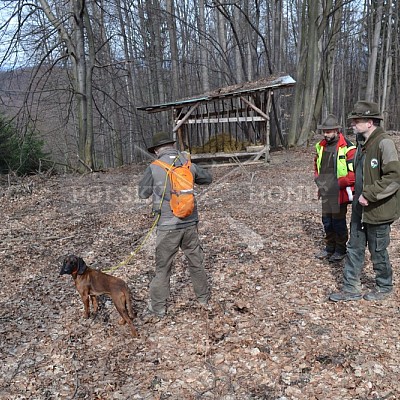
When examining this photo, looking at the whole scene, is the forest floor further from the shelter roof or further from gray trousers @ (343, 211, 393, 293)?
the shelter roof

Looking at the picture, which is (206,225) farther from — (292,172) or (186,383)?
(292,172)

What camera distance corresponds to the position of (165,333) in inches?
158

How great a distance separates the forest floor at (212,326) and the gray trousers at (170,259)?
292 mm

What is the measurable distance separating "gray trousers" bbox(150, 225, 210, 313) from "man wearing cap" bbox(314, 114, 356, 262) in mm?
2066

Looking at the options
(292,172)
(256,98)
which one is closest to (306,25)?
(256,98)

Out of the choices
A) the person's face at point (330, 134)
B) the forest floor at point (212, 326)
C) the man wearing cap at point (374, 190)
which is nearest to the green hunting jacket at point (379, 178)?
the man wearing cap at point (374, 190)

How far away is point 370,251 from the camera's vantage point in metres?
4.07

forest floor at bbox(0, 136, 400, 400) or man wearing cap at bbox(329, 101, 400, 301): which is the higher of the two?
man wearing cap at bbox(329, 101, 400, 301)

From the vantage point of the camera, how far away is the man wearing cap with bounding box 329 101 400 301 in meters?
3.68

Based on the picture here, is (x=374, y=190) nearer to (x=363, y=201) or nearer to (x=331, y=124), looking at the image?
(x=363, y=201)

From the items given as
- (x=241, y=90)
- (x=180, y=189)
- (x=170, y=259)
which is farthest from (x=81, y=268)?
(x=241, y=90)

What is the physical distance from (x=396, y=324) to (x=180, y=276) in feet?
9.15

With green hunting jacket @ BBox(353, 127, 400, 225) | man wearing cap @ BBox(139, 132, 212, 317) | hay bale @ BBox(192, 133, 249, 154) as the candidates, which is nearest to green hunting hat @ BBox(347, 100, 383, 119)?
green hunting jacket @ BBox(353, 127, 400, 225)

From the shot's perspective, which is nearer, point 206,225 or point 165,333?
point 165,333
